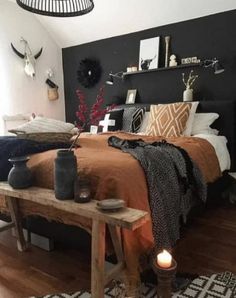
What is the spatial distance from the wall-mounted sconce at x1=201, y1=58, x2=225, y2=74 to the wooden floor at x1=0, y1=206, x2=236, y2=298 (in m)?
1.82

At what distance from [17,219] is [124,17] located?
314cm

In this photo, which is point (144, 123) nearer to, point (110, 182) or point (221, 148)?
point (221, 148)

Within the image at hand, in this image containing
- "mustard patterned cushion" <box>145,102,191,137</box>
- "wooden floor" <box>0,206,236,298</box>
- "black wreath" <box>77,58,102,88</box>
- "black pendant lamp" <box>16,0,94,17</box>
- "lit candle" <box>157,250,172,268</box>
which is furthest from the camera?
"black wreath" <box>77,58,102,88</box>

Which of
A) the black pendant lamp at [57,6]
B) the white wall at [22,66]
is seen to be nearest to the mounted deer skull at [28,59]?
the white wall at [22,66]

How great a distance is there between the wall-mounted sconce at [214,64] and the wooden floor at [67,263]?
5.98 ft

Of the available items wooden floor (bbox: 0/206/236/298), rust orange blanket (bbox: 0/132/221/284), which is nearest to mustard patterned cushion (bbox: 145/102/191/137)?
wooden floor (bbox: 0/206/236/298)

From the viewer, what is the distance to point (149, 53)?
3.96 metres

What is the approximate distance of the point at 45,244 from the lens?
2139 millimetres

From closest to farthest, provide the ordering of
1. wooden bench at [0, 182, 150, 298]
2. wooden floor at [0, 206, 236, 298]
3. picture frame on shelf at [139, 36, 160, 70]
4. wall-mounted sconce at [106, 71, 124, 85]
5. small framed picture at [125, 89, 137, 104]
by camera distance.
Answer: wooden bench at [0, 182, 150, 298] → wooden floor at [0, 206, 236, 298] → picture frame on shelf at [139, 36, 160, 70] → small framed picture at [125, 89, 137, 104] → wall-mounted sconce at [106, 71, 124, 85]

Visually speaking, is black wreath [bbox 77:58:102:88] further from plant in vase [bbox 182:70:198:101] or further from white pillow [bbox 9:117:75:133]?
white pillow [bbox 9:117:75:133]

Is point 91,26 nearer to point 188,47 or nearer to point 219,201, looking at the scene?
point 188,47

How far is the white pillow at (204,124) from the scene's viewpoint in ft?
10.3

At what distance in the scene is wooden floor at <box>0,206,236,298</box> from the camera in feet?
5.60

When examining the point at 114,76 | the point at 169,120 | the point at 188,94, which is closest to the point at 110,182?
the point at 169,120
